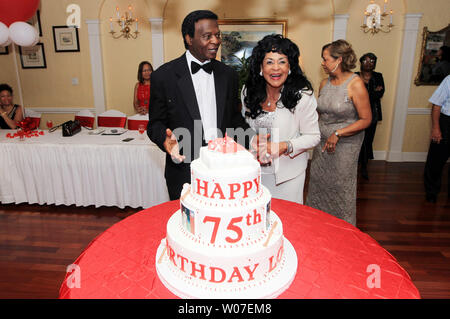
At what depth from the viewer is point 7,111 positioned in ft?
17.0

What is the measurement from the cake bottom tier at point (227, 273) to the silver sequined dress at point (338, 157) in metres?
1.78

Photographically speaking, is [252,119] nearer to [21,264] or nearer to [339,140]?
[339,140]

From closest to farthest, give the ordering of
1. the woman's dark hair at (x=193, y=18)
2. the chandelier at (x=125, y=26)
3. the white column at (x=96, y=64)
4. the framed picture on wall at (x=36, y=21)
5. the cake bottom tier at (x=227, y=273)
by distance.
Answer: the cake bottom tier at (x=227, y=273) → the woman's dark hair at (x=193, y=18) → the chandelier at (x=125, y=26) → the white column at (x=96, y=64) → the framed picture on wall at (x=36, y=21)

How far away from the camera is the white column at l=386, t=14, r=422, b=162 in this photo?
6.09 metres

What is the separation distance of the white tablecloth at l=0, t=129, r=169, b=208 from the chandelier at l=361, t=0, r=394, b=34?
4775mm

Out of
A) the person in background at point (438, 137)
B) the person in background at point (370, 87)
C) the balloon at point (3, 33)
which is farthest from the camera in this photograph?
the person in background at point (370, 87)

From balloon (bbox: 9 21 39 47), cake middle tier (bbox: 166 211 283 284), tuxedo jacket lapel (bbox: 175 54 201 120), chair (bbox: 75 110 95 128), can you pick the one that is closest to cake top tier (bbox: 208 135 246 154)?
cake middle tier (bbox: 166 211 283 284)

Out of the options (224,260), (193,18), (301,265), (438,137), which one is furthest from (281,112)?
(438,137)

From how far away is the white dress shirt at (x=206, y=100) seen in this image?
2.31 metres

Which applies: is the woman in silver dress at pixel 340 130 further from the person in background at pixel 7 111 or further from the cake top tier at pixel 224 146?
the person in background at pixel 7 111

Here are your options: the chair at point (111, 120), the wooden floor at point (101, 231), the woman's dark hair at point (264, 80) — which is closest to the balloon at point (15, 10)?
the chair at point (111, 120)

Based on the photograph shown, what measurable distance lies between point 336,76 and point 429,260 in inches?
79.7

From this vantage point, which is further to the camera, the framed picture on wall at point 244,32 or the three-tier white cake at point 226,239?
the framed picture on wall at point 244,32

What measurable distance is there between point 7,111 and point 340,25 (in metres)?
6.12
